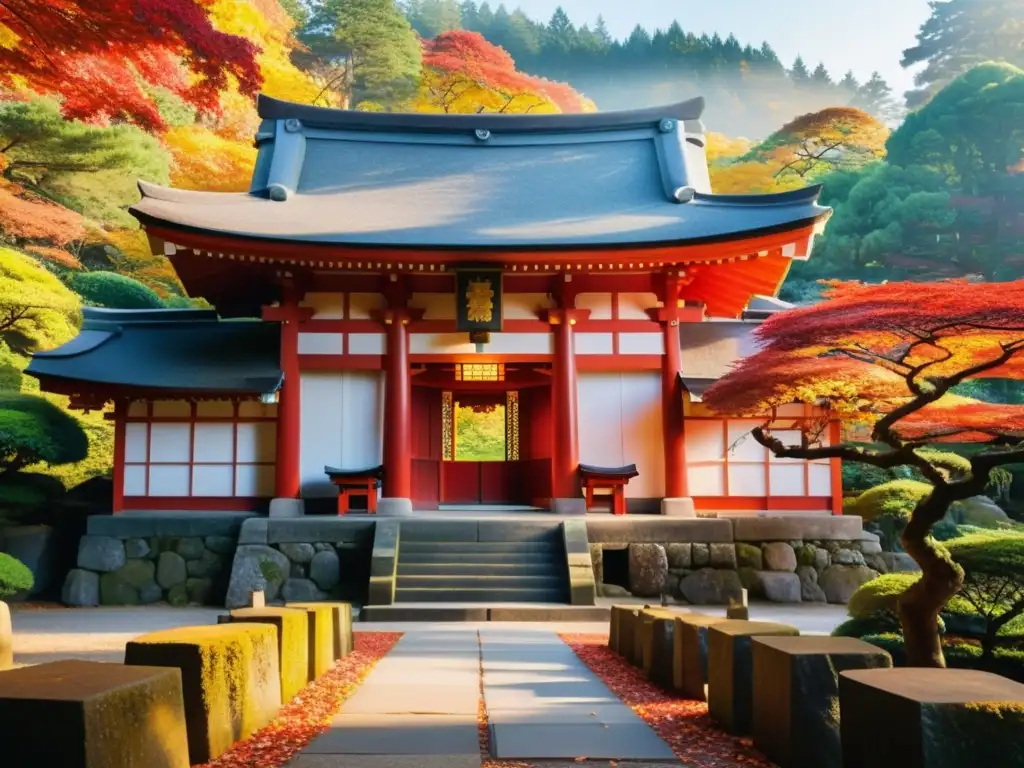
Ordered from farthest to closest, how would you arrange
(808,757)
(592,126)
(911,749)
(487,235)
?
(592,126) → (487,235) → (808,757) → (911,749)

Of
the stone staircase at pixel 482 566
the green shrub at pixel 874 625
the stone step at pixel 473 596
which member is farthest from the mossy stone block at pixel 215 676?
the stone staircase at pixel 482 566

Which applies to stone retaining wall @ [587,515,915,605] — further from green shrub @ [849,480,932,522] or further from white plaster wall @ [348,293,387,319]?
white plaster wall @ [348,293,387,319]

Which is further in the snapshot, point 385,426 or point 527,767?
point 385,426

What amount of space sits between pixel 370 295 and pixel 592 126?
6947mm

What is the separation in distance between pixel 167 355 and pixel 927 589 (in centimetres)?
1299

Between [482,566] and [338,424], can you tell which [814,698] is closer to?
[482,566]

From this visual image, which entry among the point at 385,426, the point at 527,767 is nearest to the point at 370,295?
the point at 385,426

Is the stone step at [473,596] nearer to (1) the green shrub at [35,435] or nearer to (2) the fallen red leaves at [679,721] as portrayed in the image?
(2) the fallen red leaves at [679,721]

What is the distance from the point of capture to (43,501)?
15617mm

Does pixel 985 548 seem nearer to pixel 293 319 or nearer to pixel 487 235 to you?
pixel 487 235

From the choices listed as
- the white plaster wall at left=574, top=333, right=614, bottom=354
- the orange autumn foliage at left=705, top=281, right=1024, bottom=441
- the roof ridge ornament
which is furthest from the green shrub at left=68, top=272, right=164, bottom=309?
the orange autumn foliage at left=705, top=281, right=1024, bottom=441

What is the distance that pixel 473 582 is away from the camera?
11930 mm

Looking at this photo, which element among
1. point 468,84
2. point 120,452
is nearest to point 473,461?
point 120,452

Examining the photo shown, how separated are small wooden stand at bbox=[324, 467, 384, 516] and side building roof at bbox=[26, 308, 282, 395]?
5.84 feet
